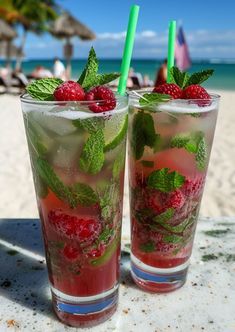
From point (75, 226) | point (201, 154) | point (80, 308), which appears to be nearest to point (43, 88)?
point (75, 226)

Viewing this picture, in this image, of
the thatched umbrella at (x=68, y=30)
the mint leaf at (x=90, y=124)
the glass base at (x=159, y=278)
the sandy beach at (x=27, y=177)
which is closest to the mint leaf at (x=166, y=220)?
the glass base at (x=159, y=278)

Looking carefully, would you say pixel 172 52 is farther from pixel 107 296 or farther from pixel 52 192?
pixel 107 296

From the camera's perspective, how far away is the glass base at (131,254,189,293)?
113cm

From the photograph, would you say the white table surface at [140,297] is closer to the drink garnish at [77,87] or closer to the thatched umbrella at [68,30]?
the drink garnish at [77,87]

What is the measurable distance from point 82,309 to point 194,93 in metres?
0.61

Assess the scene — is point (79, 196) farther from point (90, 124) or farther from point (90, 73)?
point (90, 73)

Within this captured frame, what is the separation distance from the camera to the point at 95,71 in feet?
3.01

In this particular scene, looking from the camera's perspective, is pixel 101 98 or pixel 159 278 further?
pixel 159 278

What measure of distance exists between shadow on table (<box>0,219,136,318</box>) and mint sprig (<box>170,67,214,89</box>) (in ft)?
1.93

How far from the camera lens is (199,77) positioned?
1.06 meters

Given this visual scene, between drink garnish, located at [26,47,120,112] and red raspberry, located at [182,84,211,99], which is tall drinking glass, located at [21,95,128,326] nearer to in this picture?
drink garnish, located at [26,47,120,112]

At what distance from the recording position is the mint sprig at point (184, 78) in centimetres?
106

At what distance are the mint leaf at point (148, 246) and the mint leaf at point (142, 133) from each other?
0.80 feet

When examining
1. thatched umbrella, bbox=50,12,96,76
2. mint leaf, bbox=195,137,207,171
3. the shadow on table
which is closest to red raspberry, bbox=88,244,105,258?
the shadow on table
